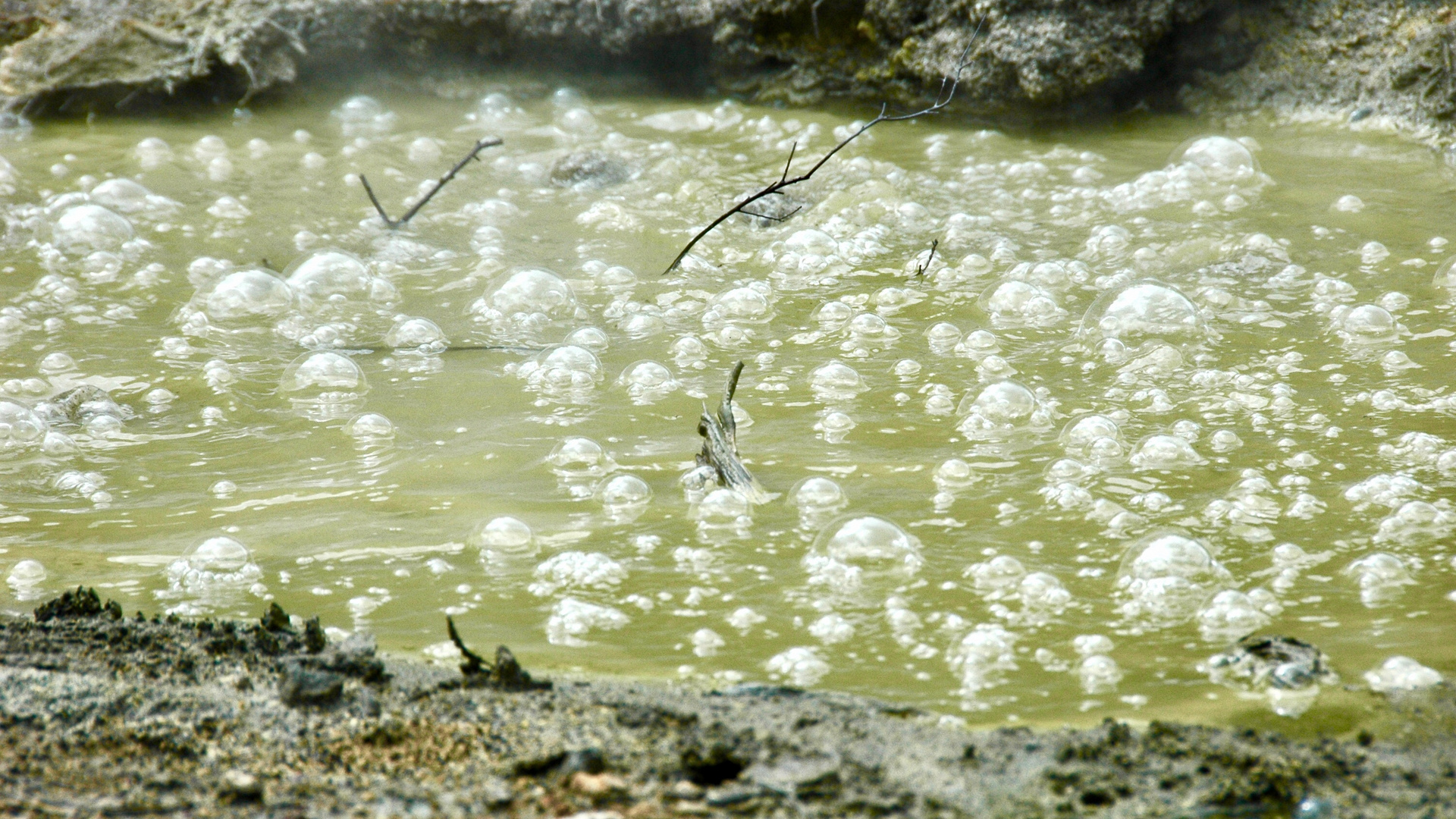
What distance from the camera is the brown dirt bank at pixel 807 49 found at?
14.0ft

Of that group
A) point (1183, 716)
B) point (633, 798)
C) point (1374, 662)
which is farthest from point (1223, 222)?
point (633, 798)

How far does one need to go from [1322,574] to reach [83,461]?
2321 mm

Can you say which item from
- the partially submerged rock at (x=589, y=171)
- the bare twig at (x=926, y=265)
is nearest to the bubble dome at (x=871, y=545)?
the bare twig at (x=926, y=265)

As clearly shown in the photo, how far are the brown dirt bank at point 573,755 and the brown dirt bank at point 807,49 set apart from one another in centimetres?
339

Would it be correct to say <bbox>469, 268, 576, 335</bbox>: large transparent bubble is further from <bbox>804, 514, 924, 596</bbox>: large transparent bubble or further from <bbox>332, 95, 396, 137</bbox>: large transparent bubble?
<bbox>332, 95, 396, 137</bbox>: large transparent bubble

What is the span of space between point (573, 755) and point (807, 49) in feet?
13.4

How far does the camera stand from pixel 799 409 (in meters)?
2.50

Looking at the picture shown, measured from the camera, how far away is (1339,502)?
2.03m

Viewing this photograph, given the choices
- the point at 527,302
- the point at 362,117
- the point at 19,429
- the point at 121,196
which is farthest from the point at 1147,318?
the point at 362,117

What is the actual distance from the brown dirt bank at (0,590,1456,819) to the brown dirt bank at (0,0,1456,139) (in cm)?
339

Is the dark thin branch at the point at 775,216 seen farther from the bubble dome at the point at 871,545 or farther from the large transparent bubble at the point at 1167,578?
the large transparent bubble at the point at 1167,578

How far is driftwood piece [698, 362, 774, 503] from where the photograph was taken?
6.93ft

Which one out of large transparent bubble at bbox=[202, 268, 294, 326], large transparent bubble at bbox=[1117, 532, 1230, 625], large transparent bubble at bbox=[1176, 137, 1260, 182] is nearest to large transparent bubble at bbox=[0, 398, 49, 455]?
large transparent bubble at bbox=[202, 268, 294, 326]

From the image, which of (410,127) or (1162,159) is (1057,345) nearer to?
(1162,159)
